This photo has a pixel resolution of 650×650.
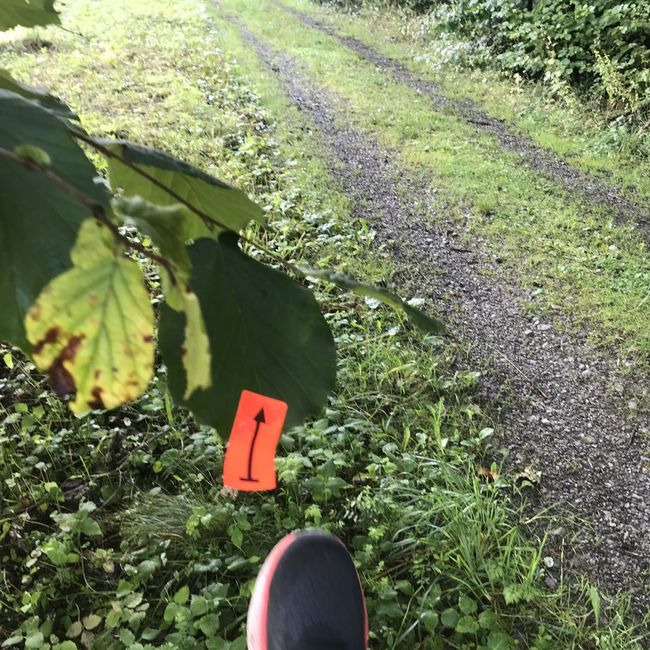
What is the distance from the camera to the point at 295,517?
78.7 inches

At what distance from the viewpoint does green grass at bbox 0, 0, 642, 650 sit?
174 centimetres

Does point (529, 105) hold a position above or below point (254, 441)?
above

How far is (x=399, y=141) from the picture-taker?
5113 mm

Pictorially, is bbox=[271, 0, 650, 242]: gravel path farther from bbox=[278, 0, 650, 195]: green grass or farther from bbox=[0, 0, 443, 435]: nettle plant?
bbox=[0, 0, 443, 435]: nettle plant

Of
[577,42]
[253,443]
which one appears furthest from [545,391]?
[577,42]

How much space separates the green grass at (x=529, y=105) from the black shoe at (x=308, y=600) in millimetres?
3750

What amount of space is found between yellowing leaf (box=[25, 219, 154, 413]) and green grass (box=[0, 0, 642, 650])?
128 centimetres

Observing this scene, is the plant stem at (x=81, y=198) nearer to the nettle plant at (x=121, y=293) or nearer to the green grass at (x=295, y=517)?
the nettle plant at (x=121, y=293)

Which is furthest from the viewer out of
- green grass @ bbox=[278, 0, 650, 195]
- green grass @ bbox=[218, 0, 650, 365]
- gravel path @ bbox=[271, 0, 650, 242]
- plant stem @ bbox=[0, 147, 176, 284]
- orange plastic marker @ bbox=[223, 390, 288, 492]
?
green grass @ bbox=[278, 0, 650, 195]

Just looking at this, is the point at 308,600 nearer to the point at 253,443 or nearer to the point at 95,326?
the point at 253,443

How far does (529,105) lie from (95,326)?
6450 mm

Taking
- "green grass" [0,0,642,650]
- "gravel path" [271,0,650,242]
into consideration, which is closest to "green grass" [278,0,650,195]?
"gravel path" [271,0,650,242]

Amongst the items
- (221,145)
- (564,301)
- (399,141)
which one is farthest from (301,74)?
(564,301)

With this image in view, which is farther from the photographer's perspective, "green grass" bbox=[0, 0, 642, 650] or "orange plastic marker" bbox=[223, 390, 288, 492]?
"green grass" bbox=[0, 0, 642, 650]
